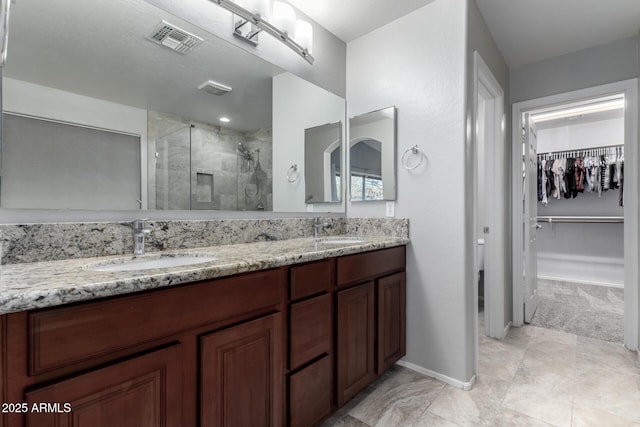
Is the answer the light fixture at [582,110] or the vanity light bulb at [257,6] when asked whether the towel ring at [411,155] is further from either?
the light fixture at [582,110]

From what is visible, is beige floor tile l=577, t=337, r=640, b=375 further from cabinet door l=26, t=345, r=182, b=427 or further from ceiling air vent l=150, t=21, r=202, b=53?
ceiling air vent l=150, t=21, r=202, b=53

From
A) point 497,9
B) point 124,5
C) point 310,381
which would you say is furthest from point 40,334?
point 497,9

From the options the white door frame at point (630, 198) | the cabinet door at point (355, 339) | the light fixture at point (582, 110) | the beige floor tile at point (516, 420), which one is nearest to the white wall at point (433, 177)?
the beige floor tile at point (516, 420)

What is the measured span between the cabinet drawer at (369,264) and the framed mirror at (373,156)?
0.45m

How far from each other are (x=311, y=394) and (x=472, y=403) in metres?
1.00

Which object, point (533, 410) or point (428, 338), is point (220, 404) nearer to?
point (428, 338)

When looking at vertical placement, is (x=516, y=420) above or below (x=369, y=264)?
below

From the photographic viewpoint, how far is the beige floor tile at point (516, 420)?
1.51m

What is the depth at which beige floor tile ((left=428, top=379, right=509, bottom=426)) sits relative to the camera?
5.12 ft

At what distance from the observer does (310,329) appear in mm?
1321

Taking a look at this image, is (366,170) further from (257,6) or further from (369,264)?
(257,6)

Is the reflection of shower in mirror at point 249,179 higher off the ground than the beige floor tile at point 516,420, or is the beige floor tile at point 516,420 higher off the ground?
the reflection of shower in mirror at point 249,179

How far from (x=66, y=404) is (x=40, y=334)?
0.18 meters

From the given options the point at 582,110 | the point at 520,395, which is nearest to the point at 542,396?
the point at 520,395
